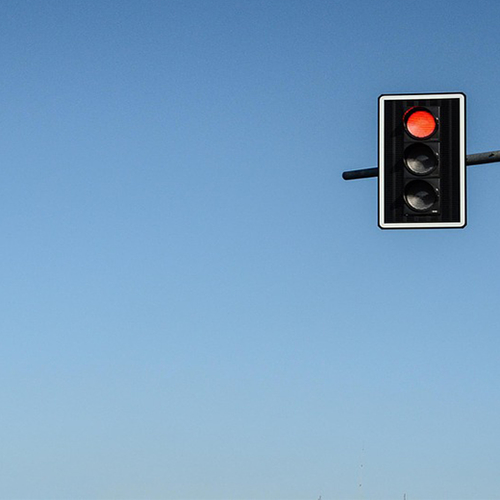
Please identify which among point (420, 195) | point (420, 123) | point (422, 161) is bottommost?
point (420, 195)

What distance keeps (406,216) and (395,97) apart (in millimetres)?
1181

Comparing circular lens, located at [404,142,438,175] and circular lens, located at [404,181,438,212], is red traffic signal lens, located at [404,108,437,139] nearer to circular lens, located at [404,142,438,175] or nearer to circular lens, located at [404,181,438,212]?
circular lens, located at [404,142,438,175]

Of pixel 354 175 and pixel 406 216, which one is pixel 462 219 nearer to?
Result: pixel 406 216

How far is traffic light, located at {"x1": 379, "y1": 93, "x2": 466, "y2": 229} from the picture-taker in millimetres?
11773

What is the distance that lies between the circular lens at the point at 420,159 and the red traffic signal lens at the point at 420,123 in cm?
11

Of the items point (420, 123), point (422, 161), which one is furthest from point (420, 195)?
point (420, 123)

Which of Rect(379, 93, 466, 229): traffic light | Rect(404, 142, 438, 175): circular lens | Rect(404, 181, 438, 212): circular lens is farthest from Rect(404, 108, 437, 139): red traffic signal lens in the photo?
Rect(404, 181, 438, 212): circular lens

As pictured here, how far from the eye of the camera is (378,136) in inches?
476

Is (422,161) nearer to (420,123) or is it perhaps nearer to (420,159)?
(420,159)

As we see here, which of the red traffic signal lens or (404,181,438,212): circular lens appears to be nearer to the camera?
(404,181,438,212): circular lens

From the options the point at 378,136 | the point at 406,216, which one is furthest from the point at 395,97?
the point at 406,216

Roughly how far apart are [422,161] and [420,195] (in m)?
0.34

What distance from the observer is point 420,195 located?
38.8ft

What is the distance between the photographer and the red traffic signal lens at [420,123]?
11.9 metres
